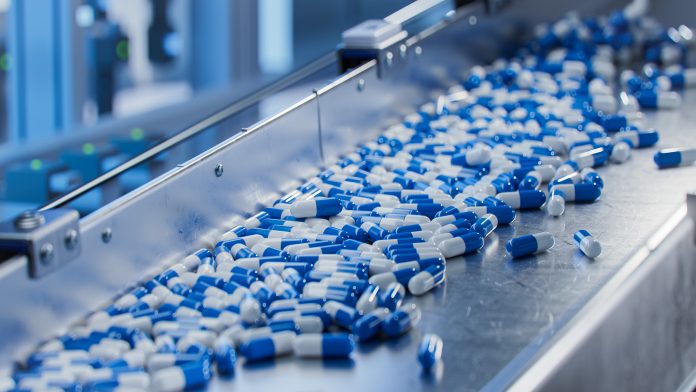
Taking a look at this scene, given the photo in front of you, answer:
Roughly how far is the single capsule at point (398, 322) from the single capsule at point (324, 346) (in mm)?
59

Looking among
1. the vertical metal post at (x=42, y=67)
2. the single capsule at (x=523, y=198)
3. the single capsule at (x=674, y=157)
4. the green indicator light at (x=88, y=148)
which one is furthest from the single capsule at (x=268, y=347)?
the vertical metal post at (x=42, y=67)

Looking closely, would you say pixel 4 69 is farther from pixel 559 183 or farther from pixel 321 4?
pixel 559 183

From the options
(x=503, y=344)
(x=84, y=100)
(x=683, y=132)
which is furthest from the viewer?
(x=84, y=100)

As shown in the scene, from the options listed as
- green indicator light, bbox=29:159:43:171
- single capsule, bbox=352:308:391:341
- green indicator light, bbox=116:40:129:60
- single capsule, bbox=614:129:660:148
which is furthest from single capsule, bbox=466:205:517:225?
green indicator light, bbox=116:40:129:60

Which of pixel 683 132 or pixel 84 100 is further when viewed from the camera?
pixel 84 100

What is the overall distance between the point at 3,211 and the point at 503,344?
2.58 meters

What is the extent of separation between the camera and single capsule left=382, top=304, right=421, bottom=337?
1323 mm

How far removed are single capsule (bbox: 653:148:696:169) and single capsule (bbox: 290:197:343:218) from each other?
0.73 metres

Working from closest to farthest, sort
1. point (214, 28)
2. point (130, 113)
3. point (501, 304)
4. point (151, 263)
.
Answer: point (501, 304) → point (151, 263) → point (130, 113) → point (214, 28)

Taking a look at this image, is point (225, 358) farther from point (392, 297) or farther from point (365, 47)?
point (365, 47)

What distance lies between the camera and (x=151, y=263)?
160 cm

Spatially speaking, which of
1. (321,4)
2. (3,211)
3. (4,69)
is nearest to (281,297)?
(3,211)

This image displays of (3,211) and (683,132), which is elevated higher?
(683,132)

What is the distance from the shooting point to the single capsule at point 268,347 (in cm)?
128
